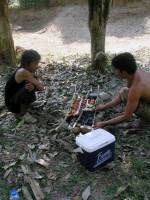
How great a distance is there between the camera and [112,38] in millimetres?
12492

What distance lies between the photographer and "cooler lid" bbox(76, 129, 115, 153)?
11.4ft

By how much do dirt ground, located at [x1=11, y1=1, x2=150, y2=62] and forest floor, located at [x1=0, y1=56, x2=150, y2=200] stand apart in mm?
6117

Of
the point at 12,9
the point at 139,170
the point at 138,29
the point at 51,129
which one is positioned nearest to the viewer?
the point at 139,170

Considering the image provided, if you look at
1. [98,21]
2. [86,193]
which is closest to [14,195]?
[86,193]

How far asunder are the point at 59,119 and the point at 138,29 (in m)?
9.40

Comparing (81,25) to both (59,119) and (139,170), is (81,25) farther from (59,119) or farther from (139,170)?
(139,170)

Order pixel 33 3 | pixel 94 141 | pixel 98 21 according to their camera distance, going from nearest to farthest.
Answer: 1. pixel 94 141
2. pixel 98 21
3. pixel 33 3

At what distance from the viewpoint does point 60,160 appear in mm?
3953

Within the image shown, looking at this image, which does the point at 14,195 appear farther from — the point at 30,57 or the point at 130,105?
the point at 30,57

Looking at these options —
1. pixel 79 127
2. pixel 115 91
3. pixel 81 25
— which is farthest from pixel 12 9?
pixel 79 127

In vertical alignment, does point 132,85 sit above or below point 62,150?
above

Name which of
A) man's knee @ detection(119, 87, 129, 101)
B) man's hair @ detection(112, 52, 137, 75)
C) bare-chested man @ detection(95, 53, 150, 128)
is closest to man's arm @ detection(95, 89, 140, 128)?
bare-chested man @ detection(95, 53, 150, 128)

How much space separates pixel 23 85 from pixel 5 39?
2871mm

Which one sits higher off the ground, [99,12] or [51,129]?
[99,12]
